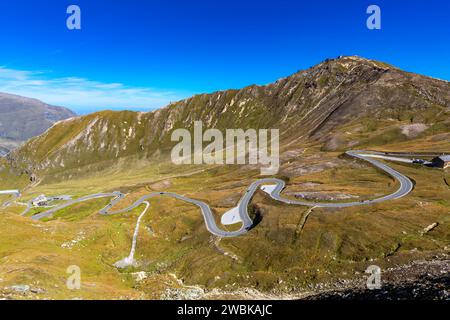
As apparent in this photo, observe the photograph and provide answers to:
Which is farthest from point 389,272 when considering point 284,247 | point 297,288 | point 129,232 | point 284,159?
point 284,159

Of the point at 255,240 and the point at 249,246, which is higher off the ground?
the point at 255,240

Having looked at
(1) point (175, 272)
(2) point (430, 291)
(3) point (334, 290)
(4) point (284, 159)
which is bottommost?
(1) point (175, 272)

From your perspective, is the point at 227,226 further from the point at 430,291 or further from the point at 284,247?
the point at 430,291
